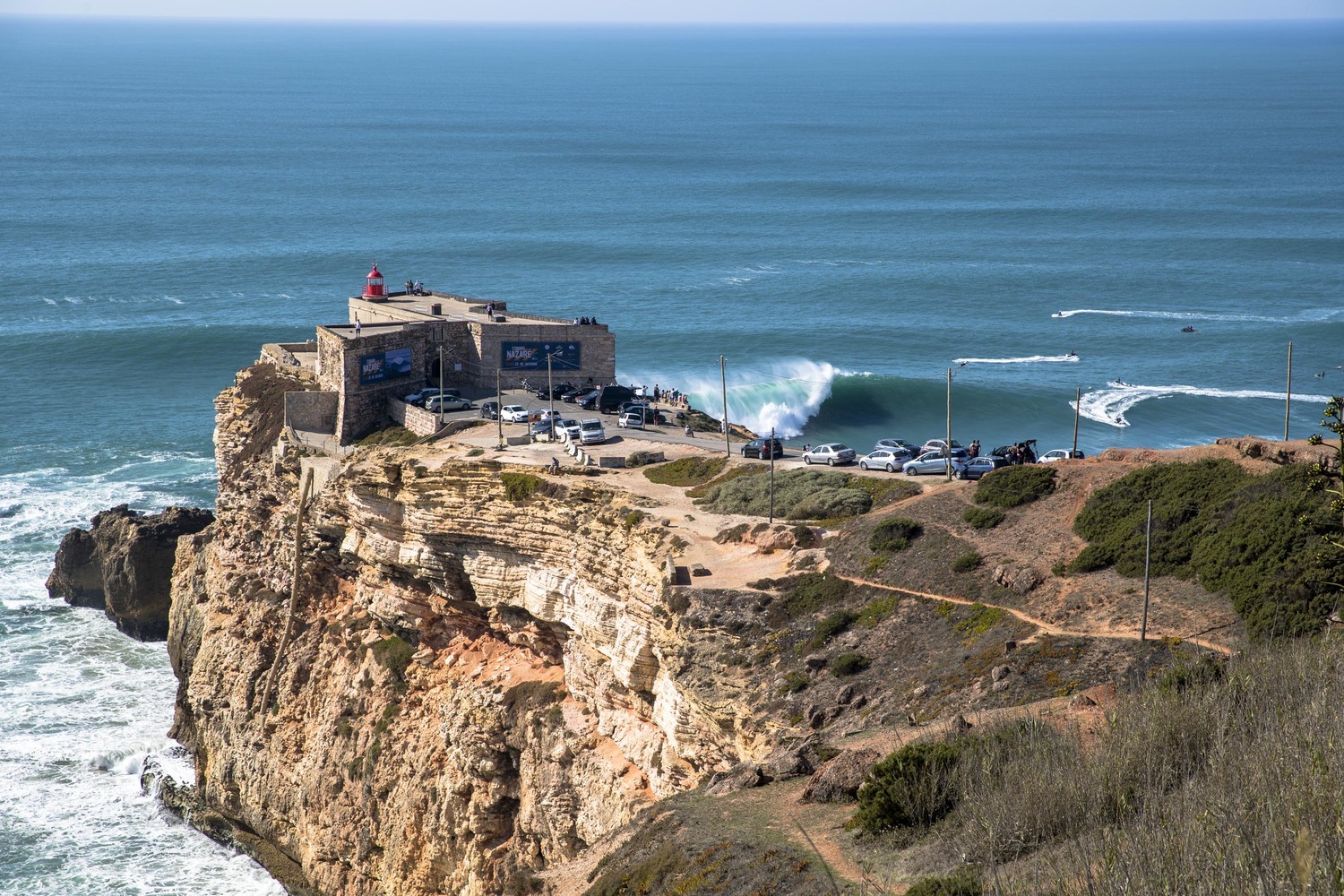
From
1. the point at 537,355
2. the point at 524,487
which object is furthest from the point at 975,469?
the point at 537,355

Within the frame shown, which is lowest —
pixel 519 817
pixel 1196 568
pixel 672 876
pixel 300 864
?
pixel 300 864

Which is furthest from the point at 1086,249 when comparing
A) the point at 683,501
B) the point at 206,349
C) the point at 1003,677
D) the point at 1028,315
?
the point at 1003,677

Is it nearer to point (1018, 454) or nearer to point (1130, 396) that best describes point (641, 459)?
point (1018, 454)

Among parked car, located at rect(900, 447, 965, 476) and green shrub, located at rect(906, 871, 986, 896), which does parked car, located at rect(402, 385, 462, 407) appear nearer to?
parked car, located at rect(900, 447, 965, 476)

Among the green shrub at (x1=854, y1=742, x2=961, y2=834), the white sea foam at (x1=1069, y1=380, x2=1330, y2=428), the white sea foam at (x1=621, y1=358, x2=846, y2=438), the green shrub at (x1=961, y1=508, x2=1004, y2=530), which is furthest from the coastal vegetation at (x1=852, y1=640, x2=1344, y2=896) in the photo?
the white sea foam at (x1=621, y1=358, x2=846, y2=438)

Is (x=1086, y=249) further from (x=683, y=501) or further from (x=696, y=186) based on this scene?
(x=683, y=501)

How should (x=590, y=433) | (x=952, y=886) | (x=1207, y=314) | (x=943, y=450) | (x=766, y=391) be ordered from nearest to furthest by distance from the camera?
(x=952, y=886)
(x=943, y=450)
(x=590, y=433)
(x=766, y=391)
(x=1207, y=314)
